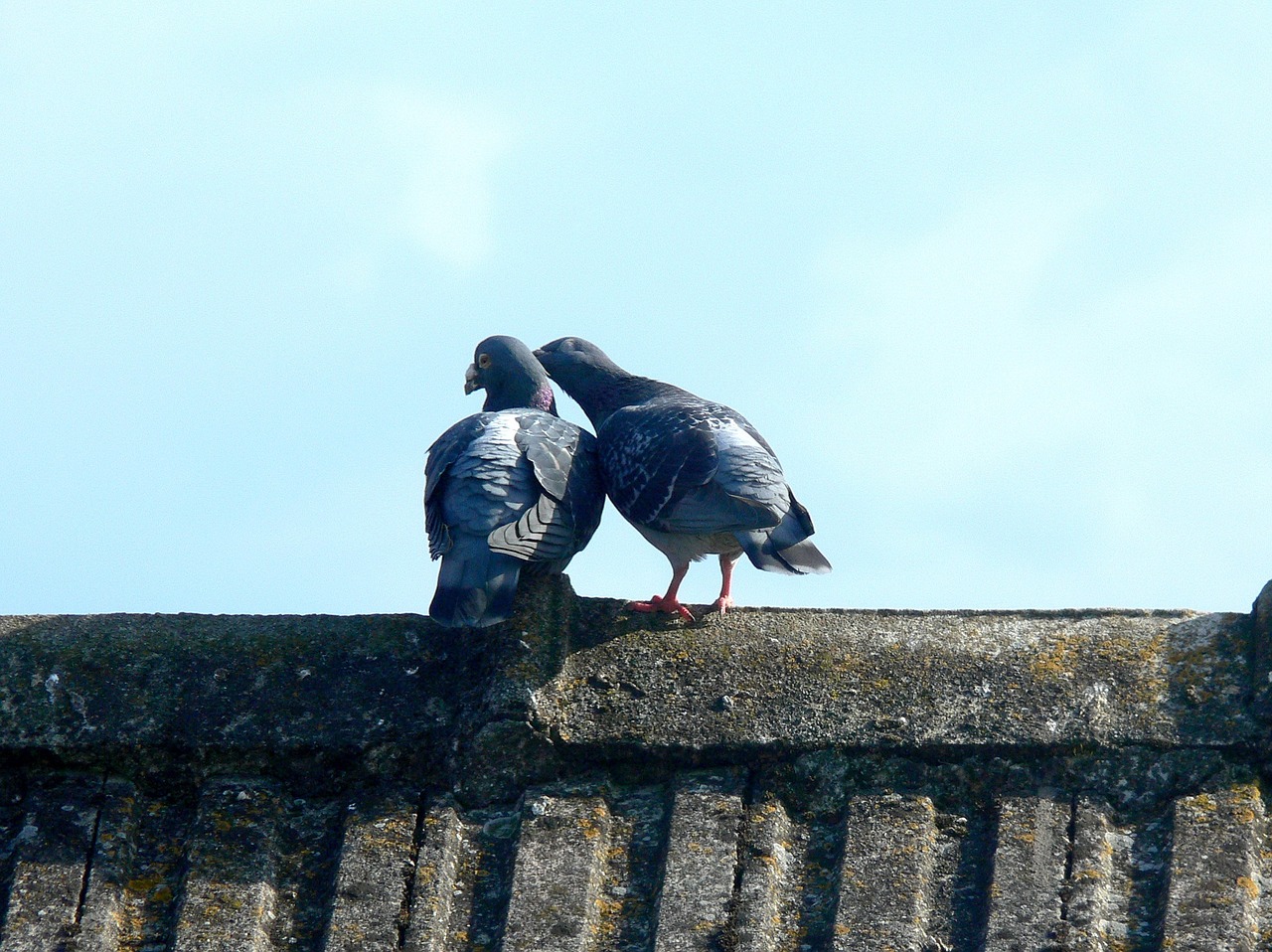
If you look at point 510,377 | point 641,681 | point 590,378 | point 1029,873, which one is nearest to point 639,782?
point 641,681

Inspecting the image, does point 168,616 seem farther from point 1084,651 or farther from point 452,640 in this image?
point 1084,651

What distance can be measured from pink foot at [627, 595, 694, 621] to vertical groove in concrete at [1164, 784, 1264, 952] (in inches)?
49.2

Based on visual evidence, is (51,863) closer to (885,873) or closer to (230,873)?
(230,873)

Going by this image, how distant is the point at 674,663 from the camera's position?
13.1ft

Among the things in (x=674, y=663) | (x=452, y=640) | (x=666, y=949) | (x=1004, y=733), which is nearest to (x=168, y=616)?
(x=452, y=640)

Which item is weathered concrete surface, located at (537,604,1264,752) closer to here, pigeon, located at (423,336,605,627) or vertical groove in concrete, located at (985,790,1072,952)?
vertical groove in concrete, located at (985,790,1072,952)

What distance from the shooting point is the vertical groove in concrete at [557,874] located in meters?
3.41

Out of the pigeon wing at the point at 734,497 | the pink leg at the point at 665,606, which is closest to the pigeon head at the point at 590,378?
the pigeon wing at the point at 734,497

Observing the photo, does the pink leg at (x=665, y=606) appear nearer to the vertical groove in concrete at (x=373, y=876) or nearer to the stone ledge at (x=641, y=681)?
the stone ledge at (x=641, y=681)

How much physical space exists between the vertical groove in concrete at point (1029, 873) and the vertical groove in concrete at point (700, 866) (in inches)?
19.9

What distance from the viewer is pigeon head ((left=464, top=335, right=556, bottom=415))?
6.18 metres

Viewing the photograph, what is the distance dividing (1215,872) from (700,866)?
97cm

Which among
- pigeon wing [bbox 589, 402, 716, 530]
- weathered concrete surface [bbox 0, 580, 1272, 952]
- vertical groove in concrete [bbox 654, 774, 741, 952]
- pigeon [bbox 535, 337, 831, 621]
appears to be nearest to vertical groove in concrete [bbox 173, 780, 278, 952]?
weathered concrete surface [bbox 0, 580, 1272, 952]

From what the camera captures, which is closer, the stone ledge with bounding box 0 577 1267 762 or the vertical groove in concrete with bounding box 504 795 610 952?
the vertical groove in concrete with bounding box 504 795 610 952
